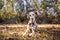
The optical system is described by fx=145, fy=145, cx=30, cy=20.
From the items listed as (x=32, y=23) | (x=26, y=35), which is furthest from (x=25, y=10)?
(x=26, y=35)

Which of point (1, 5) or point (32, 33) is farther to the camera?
point (1, 5)

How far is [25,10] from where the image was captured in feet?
6.89

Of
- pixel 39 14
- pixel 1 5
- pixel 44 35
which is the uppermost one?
pixel 1 5

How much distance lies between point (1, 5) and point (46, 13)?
0.67m

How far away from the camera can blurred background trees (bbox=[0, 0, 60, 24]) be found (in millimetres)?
2080

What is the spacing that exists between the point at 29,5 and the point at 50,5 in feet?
1.01

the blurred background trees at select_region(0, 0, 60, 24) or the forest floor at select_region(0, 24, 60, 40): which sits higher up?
the blurred background trees at select_region(0, 0, 60, 24)

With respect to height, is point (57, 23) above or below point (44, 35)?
above

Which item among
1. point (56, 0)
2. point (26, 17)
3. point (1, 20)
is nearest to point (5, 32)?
point (1, 20)

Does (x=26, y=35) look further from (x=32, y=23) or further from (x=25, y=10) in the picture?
(x=25, y=10)

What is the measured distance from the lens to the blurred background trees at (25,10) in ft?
6.82

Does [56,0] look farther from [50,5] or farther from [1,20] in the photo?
[1,20]

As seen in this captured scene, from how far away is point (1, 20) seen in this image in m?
2.09

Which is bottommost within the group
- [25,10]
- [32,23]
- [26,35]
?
[26,35]
